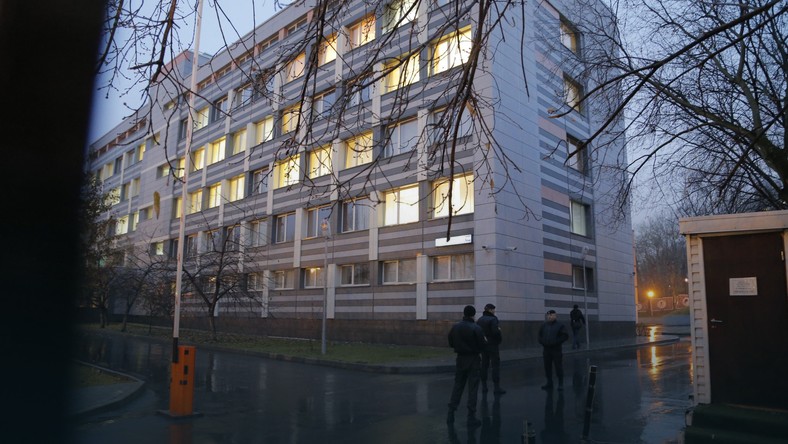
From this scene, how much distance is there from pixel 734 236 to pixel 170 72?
751 cm

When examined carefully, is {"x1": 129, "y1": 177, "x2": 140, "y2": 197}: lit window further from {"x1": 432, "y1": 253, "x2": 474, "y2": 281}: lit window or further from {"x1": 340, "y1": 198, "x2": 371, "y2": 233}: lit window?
{"x1": 432, "y1": 253, "x2": 474, "y2": 281}: lit window

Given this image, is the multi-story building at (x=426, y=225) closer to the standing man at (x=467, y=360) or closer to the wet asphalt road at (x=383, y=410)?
the wet asphalt road at (x=383, y=410)

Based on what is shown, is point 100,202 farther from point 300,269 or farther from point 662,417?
point 662,417

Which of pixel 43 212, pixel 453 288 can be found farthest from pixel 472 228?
pixel 43 212

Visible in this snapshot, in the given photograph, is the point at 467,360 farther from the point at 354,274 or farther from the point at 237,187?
the point at 237,187

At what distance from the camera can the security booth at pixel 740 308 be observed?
746 cm

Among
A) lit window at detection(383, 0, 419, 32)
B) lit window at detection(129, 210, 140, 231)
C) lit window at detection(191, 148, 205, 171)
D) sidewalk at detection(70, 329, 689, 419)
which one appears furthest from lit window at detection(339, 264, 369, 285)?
lit window at detection(129, 210, 140, 231)

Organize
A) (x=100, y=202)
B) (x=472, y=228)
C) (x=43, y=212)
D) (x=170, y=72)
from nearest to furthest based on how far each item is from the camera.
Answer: (x=170, y=72), (x=43, y=212), (x=100, y=202), (x=472, y=228)

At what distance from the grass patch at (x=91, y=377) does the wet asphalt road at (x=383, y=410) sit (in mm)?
878

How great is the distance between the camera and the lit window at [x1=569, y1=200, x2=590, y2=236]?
1159 inches

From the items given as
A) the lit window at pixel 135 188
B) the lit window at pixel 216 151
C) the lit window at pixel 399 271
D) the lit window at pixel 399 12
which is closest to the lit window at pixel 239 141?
the lit window at pixel 216 151

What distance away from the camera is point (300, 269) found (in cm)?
3180

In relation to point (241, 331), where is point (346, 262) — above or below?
above

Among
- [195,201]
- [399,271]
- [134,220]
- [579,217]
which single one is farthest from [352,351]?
[134,220]
